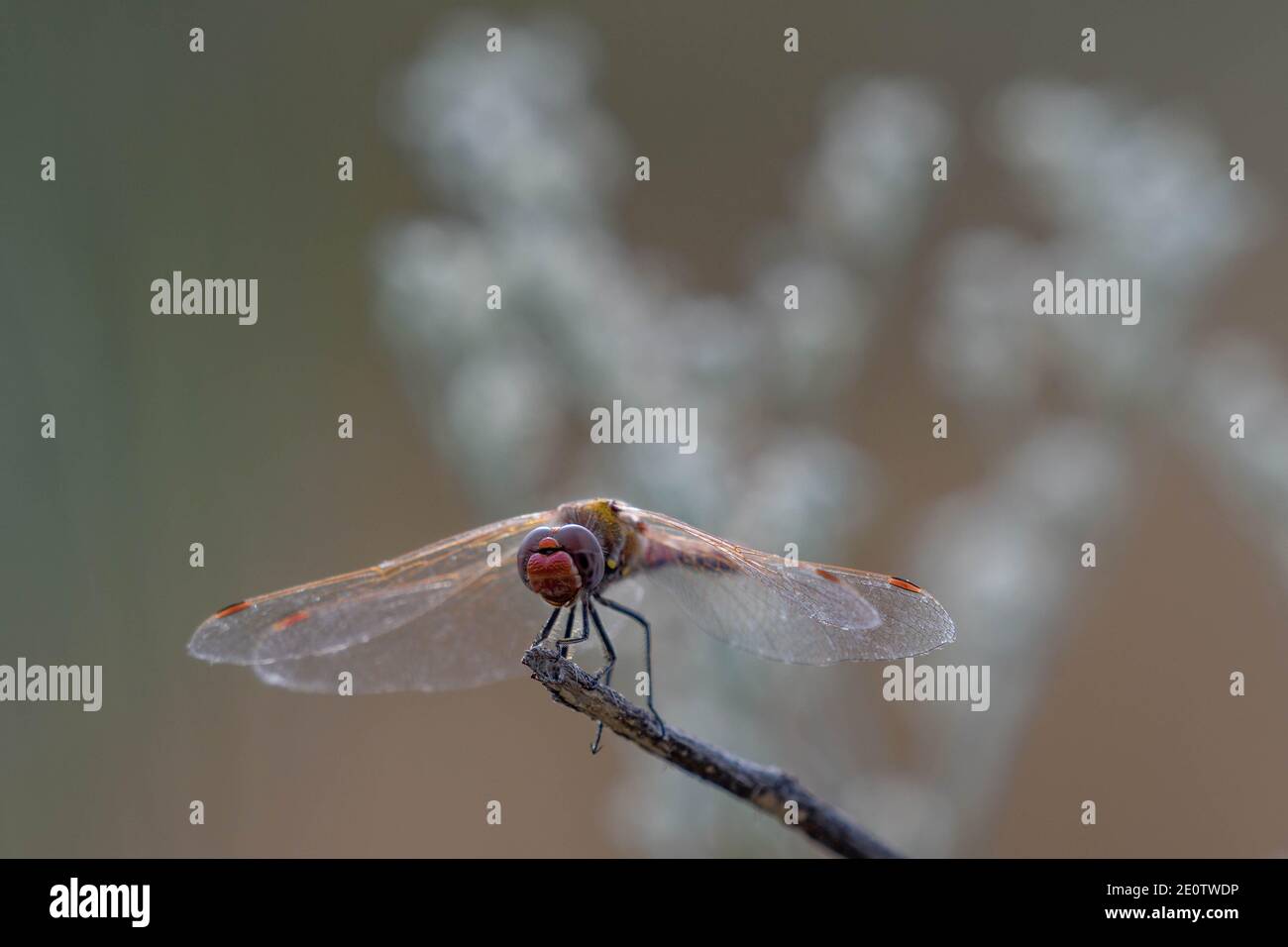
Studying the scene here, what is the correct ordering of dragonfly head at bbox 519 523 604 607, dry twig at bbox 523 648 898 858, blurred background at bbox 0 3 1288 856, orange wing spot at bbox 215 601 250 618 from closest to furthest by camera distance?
dry twig at bbox 523 648 898 858 < dragonfly head at bbox 519 523 604 607 < orange wing spot at bbox 215 601 250 618 < blurred background at bbox 0 3 1288 856

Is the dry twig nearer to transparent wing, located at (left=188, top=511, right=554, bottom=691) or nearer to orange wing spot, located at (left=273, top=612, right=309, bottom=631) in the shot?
transparent wing, located at (left=188, top=511, right=554, bottom=691)

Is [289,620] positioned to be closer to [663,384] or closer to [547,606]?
[547,606]

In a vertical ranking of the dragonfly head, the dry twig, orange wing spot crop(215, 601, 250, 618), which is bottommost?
the dry twig

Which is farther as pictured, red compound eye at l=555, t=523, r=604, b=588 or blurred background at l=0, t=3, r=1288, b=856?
blurred background at l=0, t=3, r=1288, b=856

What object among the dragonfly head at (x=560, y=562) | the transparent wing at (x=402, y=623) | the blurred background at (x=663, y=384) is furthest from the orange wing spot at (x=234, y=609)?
the blurred background at (x=663, y=384)

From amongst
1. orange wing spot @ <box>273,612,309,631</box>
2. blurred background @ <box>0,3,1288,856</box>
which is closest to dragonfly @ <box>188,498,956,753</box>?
orange wing spot @ <box>273,612,309,631</box>

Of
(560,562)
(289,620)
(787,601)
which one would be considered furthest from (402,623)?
(787,601)

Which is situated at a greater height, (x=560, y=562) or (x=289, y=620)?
(x=560, y=562)

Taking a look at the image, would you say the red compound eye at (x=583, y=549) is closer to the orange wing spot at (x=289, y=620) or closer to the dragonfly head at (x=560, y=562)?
the dragonfly head at (x=560, y=562)

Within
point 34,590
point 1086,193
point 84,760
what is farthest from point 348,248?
point 1086,193
